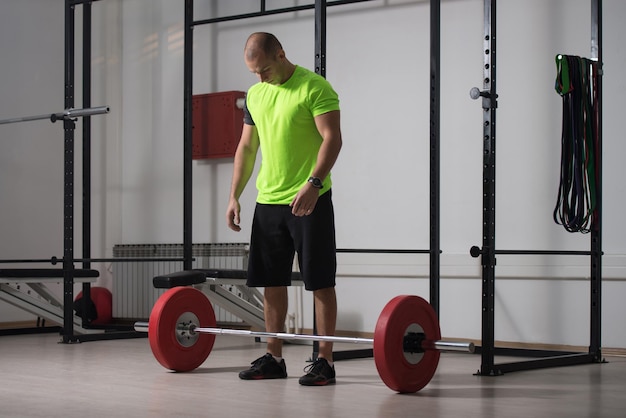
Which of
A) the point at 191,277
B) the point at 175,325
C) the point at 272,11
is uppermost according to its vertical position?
the point at 272,11

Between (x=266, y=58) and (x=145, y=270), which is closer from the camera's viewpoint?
(x=266, y=58)

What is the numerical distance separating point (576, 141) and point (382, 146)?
5.90ft

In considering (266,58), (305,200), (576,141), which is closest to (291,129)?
(266,58)

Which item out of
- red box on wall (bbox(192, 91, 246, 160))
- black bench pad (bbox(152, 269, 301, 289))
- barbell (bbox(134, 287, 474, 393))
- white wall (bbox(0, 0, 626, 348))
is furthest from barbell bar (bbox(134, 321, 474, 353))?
red box on wall (bbox(192, 91, 246, 160))

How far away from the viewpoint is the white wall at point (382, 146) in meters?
5.42

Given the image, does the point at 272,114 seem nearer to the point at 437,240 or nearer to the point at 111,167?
the point at 437,240

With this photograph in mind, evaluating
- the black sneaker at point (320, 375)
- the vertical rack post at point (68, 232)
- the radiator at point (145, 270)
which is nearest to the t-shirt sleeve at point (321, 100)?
the black sneaker at point (320, 375)

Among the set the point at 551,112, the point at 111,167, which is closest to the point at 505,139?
the point at 551,112

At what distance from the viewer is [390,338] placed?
3.46 m

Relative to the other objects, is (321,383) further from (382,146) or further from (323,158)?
(382,146)

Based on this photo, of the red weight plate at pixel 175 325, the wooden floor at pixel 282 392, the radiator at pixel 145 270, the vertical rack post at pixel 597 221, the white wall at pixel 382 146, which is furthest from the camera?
the radiator at pixel 145 270

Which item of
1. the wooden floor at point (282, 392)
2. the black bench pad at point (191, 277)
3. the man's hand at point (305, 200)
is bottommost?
the wooden floor at point (282, 392)

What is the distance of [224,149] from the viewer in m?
6.91

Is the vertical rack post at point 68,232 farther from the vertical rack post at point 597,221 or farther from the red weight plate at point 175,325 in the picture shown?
the vertical rack post at point 597,221
